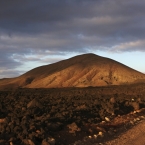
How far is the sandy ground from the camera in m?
12.4

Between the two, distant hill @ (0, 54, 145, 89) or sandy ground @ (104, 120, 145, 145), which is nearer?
sandy ground @ (104, 120, 145, 145)

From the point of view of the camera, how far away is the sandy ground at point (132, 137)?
40.7 ft

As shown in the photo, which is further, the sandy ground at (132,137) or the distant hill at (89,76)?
the distant hill at (89,76)

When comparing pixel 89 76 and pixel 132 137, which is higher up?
pixel 89 76

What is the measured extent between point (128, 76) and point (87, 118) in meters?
88.1

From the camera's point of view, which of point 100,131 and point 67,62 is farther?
point 67,62

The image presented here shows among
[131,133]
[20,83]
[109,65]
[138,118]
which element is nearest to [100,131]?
[131,133]

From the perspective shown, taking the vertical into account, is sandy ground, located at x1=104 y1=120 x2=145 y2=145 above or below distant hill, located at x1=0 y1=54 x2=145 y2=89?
below

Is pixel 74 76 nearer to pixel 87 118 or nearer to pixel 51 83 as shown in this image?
pixel 51 83

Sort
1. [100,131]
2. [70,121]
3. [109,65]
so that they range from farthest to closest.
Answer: [109,65], [70,121], [100,131]

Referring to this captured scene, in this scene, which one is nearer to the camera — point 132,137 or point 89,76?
point 132,137

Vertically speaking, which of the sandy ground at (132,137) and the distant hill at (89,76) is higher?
the distant hill at (89,76)

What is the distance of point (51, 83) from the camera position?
104 m

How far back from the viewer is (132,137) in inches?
531
